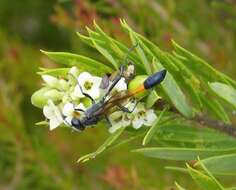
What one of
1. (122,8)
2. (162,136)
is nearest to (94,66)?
(162,136)

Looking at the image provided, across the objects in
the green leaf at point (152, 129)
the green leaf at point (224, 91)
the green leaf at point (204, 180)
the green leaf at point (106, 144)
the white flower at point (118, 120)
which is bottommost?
the green leaf at point (204, 180)

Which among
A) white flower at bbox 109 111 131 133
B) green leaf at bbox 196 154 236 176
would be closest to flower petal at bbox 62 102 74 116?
white flower at bbox 109 111 131 133

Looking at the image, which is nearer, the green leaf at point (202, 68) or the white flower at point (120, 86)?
the white flower at point (120, 86)

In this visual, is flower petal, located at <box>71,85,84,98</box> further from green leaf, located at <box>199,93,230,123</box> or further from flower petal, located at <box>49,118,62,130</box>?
green leaf, located at <box>199,93,230,123</box>

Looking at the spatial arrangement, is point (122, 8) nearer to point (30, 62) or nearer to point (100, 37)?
point (30, 62)

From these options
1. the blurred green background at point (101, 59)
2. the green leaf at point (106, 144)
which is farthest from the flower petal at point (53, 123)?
the blurred green background at point (101, 59)

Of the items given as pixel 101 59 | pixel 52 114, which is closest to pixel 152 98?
pixel 52 114

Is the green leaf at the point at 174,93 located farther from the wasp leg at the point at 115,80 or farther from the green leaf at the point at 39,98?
the green leaf at the point at 39,98
